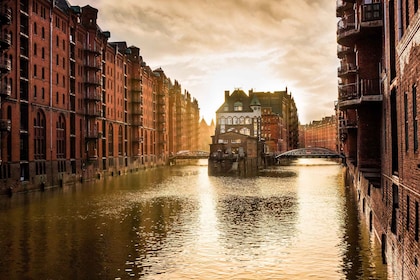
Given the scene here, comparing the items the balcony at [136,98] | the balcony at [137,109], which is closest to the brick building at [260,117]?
the balcony at [137,109]

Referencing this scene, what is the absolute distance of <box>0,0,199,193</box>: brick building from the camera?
46.4 metres

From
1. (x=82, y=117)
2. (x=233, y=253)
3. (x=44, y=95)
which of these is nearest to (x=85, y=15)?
(x=82, y=117)

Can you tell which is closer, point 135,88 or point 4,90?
point 4,90

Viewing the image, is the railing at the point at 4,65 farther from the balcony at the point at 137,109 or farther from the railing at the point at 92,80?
the balcony at the point at 137,109

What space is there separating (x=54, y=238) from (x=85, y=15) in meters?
48.9

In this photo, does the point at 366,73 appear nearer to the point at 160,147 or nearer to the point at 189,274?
the point at 189,274

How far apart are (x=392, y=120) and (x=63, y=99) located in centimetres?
4704

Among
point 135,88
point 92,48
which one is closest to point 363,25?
point 92,48

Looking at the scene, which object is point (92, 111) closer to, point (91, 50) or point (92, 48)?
point (91, 50)

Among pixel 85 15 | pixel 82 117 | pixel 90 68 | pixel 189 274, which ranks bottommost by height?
pixel 189 274

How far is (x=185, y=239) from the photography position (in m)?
25.2

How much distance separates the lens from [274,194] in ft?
157

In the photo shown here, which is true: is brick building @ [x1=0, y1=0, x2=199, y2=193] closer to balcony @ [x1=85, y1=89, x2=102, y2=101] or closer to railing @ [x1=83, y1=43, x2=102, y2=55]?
balcony @ [x1=85, y1=89, x2=102, y2=101]

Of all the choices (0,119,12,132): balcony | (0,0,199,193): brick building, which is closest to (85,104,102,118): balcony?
(0,0,199,193): brick building
